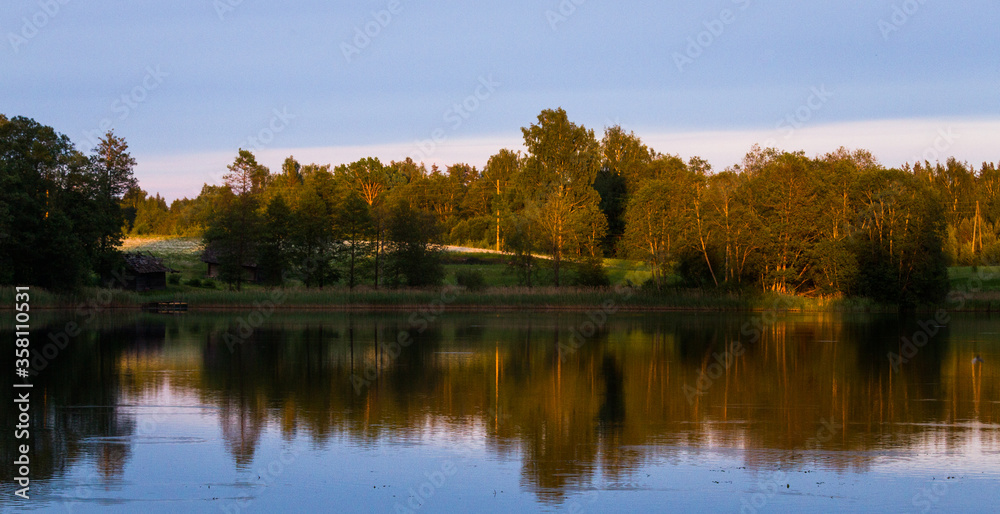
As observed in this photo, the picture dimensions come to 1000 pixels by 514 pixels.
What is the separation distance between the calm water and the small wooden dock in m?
26.0

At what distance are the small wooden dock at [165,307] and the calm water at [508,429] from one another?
2605 centimetres

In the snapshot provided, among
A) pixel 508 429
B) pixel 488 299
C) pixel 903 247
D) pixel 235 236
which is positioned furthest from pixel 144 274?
pixel 508 429

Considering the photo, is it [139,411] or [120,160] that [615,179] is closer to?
[120,160]

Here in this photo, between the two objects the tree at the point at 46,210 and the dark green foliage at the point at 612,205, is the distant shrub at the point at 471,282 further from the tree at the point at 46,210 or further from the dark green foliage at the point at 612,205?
the dark green foliage at the point at 612,205

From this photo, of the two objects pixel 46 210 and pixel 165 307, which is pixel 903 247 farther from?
pixel 46 210

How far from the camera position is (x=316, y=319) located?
1735 inches

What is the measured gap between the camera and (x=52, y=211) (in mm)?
57438

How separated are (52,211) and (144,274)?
10.2 metres

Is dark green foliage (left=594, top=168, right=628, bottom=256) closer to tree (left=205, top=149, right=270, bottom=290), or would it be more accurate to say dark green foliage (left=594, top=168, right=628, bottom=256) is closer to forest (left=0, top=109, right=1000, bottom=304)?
forest (left=0, top=109, right=1000, bottom=304)

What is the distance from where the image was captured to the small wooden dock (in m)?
53.1

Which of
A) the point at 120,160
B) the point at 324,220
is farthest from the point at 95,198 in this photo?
the point at 324,220

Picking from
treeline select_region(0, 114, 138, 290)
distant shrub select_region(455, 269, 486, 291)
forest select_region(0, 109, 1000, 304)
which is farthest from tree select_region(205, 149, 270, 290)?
distant shrub select_region(455, 269, 486, 291)

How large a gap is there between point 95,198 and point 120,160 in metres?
8.65

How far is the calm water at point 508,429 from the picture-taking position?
34.0ft
